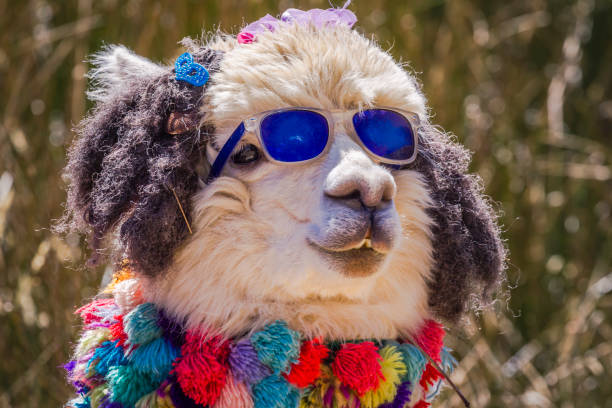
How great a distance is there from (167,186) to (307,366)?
42cm

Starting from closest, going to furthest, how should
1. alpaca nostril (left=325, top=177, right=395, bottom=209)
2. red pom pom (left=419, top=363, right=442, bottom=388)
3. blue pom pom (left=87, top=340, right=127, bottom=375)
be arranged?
1. alpaca nostril (left=325, top=177, right=395, bottom=209)
2. blue pom pom (left=87, top=340, right=127, bottom=375)
3. red pom pom (left=419, top=363, right=442, bottom=388)

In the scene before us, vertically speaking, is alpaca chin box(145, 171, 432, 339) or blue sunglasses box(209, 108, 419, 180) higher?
blue sunglasses box(209, 108, 419, 180)

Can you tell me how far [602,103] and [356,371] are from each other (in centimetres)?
297

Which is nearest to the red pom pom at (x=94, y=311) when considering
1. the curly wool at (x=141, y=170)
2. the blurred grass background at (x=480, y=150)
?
the curly wool at (x=141, y=170)

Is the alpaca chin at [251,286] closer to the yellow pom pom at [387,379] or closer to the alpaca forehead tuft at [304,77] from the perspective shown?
the yellow pom pom at [387,379]

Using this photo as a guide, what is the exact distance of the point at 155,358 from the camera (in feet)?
4.08

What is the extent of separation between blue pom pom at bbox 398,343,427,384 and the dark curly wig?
133mm

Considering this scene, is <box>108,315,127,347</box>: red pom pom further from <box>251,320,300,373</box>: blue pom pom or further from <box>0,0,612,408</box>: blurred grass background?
<box>0,0,612,408</box>: blurred grass background

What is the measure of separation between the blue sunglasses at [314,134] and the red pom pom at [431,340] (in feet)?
1.18

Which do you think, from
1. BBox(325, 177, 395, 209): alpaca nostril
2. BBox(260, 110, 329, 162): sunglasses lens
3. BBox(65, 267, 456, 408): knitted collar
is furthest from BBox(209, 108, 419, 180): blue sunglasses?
BBox(65, 267, 456, 408): knitted collar

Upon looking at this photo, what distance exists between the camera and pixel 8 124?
2666mm

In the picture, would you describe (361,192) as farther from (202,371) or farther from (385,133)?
(202,371)

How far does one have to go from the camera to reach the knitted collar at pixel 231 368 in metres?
1.21

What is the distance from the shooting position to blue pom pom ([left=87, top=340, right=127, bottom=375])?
129 cm
